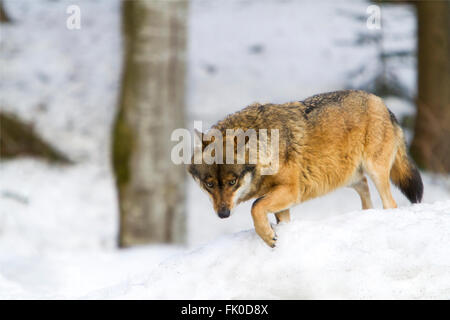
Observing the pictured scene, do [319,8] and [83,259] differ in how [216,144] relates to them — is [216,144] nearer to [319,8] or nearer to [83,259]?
[83,259]

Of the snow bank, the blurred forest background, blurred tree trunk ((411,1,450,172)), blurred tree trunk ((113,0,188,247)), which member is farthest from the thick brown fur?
blurred tree trunk ((411,1,450,172))

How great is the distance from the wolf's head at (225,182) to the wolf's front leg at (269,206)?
0.18 m

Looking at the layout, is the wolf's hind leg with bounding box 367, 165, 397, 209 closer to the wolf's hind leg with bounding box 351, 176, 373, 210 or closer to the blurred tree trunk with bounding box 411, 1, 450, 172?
the wolf's hind leg with bounding box 351, 176, 373, 210

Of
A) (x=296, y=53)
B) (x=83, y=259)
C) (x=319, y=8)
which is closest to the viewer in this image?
(x=83, y=259)

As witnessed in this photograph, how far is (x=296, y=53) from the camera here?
15.4 meters

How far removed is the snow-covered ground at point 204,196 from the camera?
3941 mm

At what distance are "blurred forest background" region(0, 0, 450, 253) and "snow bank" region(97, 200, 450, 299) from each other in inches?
180

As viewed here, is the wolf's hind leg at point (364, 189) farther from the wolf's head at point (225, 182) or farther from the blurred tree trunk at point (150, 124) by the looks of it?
the blurred tree trunk at point (150, 124)

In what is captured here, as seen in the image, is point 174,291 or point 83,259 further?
point 83,259

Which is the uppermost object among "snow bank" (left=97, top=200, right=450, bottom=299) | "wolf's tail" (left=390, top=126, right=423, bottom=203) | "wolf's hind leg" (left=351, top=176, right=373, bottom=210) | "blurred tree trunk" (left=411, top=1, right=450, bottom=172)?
"blurred tree trunk" (left=411, top=1, right=450, bottom=172)

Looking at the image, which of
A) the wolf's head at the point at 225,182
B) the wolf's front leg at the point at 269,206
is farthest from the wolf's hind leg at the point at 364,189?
the wolf's head at the point at 225,182

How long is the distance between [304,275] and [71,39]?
1365 centimetres

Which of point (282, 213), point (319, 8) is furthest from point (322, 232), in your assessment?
point (319, 8)

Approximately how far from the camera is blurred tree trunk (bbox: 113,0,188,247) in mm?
8633
